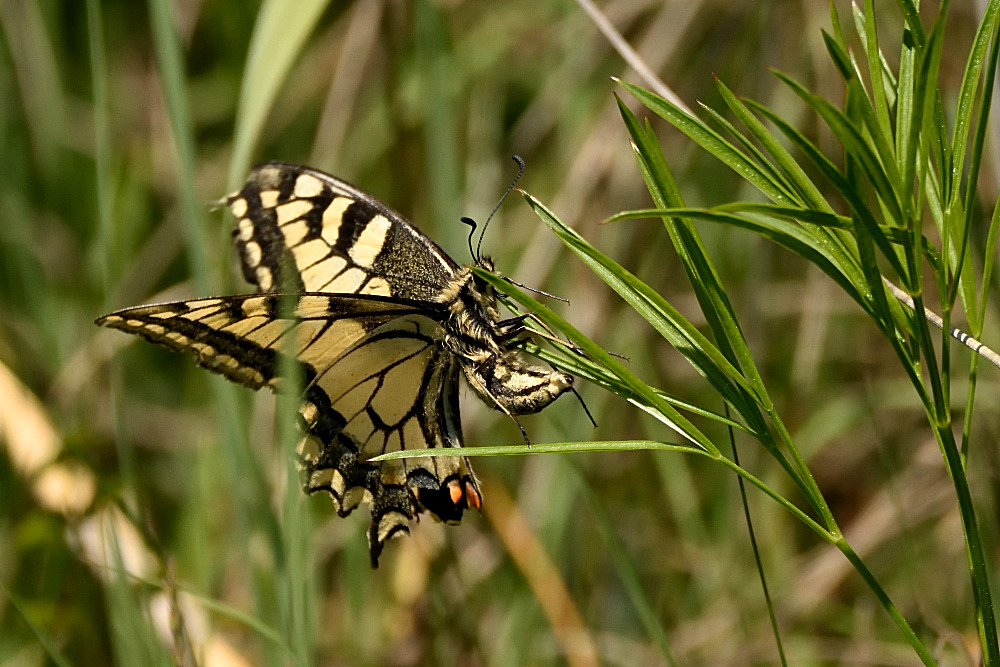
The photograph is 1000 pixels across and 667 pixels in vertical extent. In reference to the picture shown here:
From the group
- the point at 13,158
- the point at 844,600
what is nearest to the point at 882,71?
the point at 844,600

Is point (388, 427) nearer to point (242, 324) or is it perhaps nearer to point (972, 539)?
point (242, 324)

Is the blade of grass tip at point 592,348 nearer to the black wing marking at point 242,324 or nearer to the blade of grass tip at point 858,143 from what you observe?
the blade of grass tip at point 858,143

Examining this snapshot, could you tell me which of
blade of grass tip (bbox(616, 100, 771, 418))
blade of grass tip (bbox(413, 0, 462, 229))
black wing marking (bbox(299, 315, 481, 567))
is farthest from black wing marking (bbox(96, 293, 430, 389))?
blade of grass tip (bbox(616, 100, 771, 418))

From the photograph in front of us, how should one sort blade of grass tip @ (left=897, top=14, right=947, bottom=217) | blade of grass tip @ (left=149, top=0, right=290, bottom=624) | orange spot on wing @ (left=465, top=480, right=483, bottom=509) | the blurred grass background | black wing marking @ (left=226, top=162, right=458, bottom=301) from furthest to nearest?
the blurred grass background
black wing marking @ (left=226, top=162, right=458, bottom=301)
orange spot on wing @ (left=465, top=480, right=483, bottom=509)
blade of grass tip @ (left=149, top=0, right=290, bottom=624)
blade of grass tip @ (left=897, top=14, right=947, bottom=217)

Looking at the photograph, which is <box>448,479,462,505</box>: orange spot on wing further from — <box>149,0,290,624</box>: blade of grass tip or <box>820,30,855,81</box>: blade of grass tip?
<box>820,30,855,81</box>: blade of grass tip

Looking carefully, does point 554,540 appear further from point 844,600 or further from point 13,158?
point 13,158

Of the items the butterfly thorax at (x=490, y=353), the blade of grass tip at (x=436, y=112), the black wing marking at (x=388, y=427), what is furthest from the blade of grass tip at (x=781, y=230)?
the blade of grass tip at (x=436, y=112)
